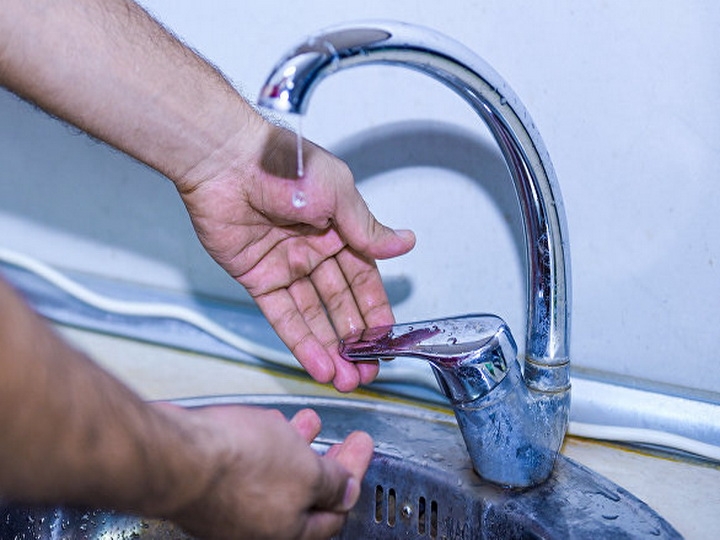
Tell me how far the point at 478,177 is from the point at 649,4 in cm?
17

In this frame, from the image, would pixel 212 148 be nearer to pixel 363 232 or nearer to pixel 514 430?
pixel 363 232

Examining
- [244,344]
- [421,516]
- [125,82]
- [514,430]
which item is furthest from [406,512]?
[125,82]

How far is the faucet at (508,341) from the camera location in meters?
0.55

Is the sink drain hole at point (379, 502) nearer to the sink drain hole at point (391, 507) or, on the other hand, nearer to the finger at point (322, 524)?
the sink drain hole at point (391, 507)

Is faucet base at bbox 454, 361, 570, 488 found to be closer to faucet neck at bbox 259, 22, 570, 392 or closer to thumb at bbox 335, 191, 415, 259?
faucet neck at bbox 259, 22, 570, 392

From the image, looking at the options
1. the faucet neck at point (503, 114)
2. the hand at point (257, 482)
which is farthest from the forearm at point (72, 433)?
the faucet neck at point (503, 114)

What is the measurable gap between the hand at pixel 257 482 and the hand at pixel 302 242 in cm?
16

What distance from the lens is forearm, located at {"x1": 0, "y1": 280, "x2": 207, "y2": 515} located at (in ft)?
1.38

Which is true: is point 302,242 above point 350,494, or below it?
above

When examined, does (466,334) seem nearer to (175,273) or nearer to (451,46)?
(451,46)

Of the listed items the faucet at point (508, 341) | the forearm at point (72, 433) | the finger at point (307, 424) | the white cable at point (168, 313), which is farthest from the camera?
the white cable at point (168, 313)

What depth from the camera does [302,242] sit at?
0.74 meters

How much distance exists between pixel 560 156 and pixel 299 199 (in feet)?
0.59

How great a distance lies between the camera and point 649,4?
2.14ft
